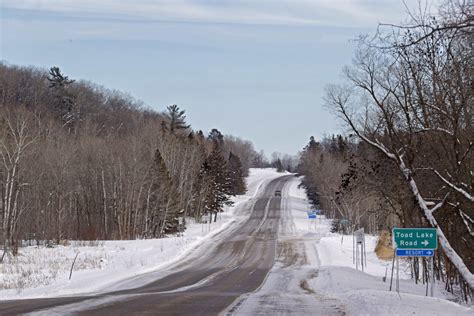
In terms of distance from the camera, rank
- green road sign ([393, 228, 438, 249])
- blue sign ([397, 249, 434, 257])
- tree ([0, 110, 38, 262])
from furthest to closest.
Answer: tree ([0, 110, 38, 262]) < blue sign ([397, 249, 434, 257]) < green road sign ([393, 228, 438, 249])

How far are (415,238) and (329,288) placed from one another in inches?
344

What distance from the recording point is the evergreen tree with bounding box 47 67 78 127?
101m

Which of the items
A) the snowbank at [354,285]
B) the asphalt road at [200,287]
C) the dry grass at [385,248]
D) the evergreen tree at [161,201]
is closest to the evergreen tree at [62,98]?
the evergreen tree at [161,201]

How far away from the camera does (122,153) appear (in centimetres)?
6825

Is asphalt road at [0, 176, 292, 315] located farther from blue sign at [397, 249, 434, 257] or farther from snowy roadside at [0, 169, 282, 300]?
blue sign at [397, 249, 434, 257]

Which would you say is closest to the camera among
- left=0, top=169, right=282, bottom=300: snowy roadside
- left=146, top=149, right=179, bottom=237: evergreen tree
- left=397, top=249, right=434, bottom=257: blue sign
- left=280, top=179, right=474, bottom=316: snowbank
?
left=280, top=179, right=474, bottom=316: snowbank

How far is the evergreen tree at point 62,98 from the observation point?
100812mm

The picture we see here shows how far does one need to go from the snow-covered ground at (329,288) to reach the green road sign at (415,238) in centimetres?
142

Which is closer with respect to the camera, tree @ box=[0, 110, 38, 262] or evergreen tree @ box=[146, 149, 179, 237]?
tree @ box=[0, 110, 38, 262]

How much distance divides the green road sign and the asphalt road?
5170 mm

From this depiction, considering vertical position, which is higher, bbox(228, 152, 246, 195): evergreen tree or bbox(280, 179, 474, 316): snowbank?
bbox(228, 152, 246, 195): evergreen tree

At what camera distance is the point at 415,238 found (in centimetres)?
1797

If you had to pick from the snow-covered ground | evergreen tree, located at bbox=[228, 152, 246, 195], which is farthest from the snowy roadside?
evergreen tree, located at bbox=[228, 152, 246, 195]

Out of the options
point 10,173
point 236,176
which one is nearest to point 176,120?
point 236,176
